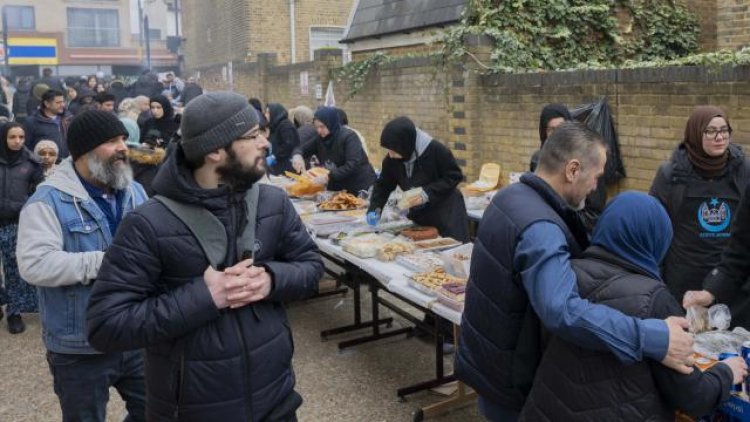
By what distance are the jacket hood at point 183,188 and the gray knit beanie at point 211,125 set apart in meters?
0.05

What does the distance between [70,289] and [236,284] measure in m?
1.28

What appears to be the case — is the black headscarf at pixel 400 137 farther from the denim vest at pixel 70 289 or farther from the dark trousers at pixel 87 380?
the dark trousers at pixel 87 380

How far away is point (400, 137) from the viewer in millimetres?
5277

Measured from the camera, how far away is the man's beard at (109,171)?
317 cm

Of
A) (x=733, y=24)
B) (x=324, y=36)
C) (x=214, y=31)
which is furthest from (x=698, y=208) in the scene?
(x=214, y=31)

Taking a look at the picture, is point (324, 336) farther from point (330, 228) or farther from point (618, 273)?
point (618, 273)

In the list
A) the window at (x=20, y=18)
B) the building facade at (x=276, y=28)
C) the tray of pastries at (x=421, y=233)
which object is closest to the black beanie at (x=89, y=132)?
the tray of pastries at (x=421, y=233)

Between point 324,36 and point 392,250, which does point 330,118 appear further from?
point 324,36

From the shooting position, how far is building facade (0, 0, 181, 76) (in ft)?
165

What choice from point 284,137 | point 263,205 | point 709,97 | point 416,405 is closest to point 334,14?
point 284,137

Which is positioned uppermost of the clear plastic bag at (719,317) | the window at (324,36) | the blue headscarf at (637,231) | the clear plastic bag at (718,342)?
the window at (324,36)

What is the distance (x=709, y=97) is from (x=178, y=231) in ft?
17.9

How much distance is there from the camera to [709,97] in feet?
20.3

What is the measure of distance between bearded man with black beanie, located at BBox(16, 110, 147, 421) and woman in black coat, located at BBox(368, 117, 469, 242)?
2.47m
